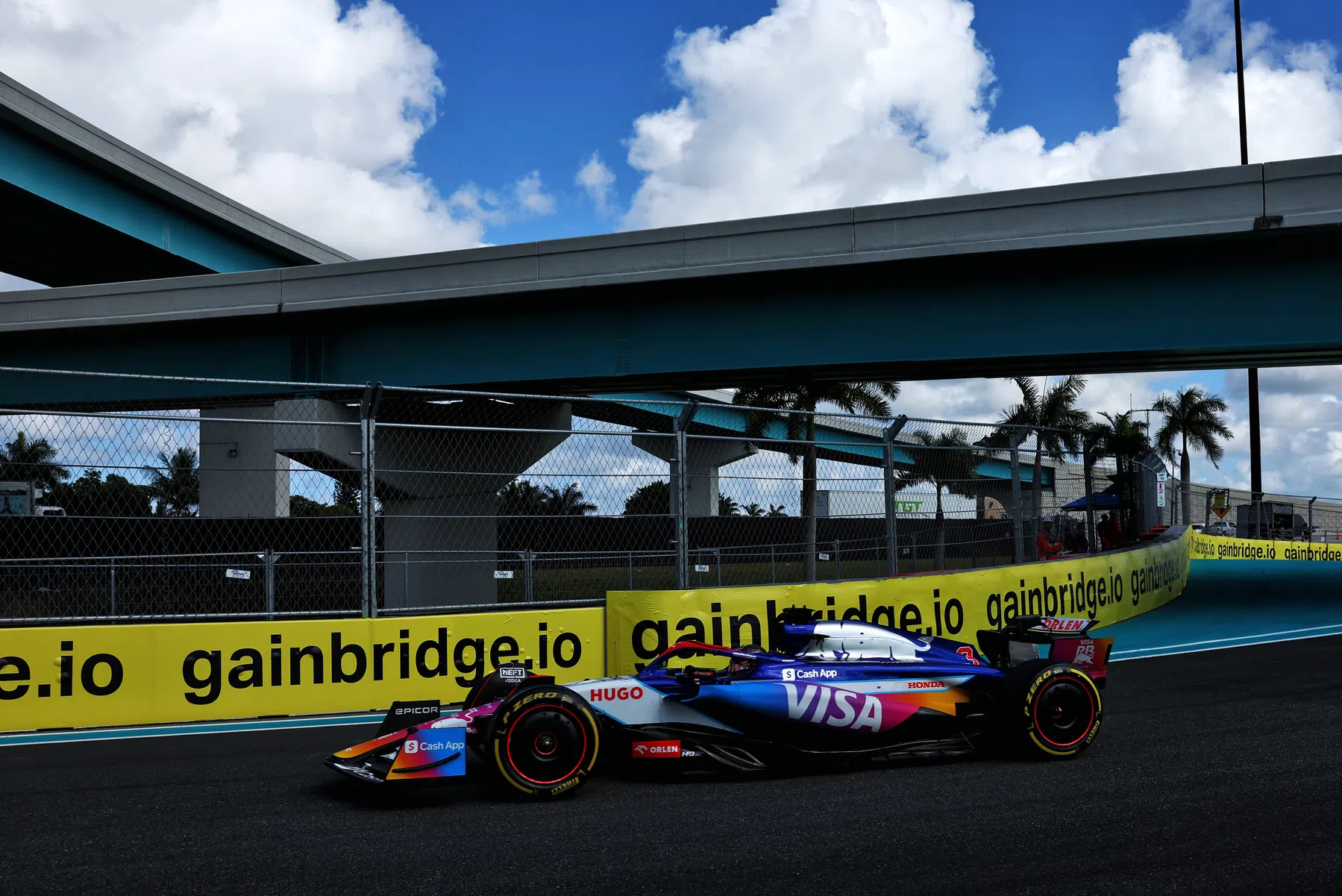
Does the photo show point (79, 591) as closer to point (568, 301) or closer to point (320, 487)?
point (320, 487)

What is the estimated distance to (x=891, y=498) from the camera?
10688 mm

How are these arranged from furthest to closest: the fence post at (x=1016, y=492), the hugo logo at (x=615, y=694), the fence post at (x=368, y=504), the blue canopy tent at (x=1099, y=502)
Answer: the blue canopy tent at (x=1099, y=502) < the fence post at (x=1016, y=492) < the fence post at (x=368, y=504) < the hugo logo at (x=615, y=694)

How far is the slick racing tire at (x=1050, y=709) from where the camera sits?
6426 millimetres

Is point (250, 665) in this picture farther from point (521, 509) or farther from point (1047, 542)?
point (1047, 542)

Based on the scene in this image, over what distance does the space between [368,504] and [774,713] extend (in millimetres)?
3797

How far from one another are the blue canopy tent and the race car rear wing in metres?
8.16

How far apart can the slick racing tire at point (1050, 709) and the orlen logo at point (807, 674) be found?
1.12 m

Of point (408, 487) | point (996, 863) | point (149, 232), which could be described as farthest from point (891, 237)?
point (149, 232)

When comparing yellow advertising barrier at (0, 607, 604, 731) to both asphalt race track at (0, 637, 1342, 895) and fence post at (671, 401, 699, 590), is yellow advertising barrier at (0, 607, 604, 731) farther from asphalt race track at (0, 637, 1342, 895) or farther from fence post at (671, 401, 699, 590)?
fence post at (671, 401, 699, 590)

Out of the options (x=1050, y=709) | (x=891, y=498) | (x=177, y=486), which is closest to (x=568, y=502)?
(x=177, y=486)

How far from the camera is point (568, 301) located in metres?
18.8

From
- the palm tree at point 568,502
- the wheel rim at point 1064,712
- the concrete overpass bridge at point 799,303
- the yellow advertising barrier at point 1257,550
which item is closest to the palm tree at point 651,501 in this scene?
the palm tree at point 568,502

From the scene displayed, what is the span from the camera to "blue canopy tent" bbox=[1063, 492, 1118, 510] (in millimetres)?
15138

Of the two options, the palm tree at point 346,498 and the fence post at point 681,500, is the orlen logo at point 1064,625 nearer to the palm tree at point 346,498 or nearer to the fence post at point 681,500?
the fence post at point 681,500
